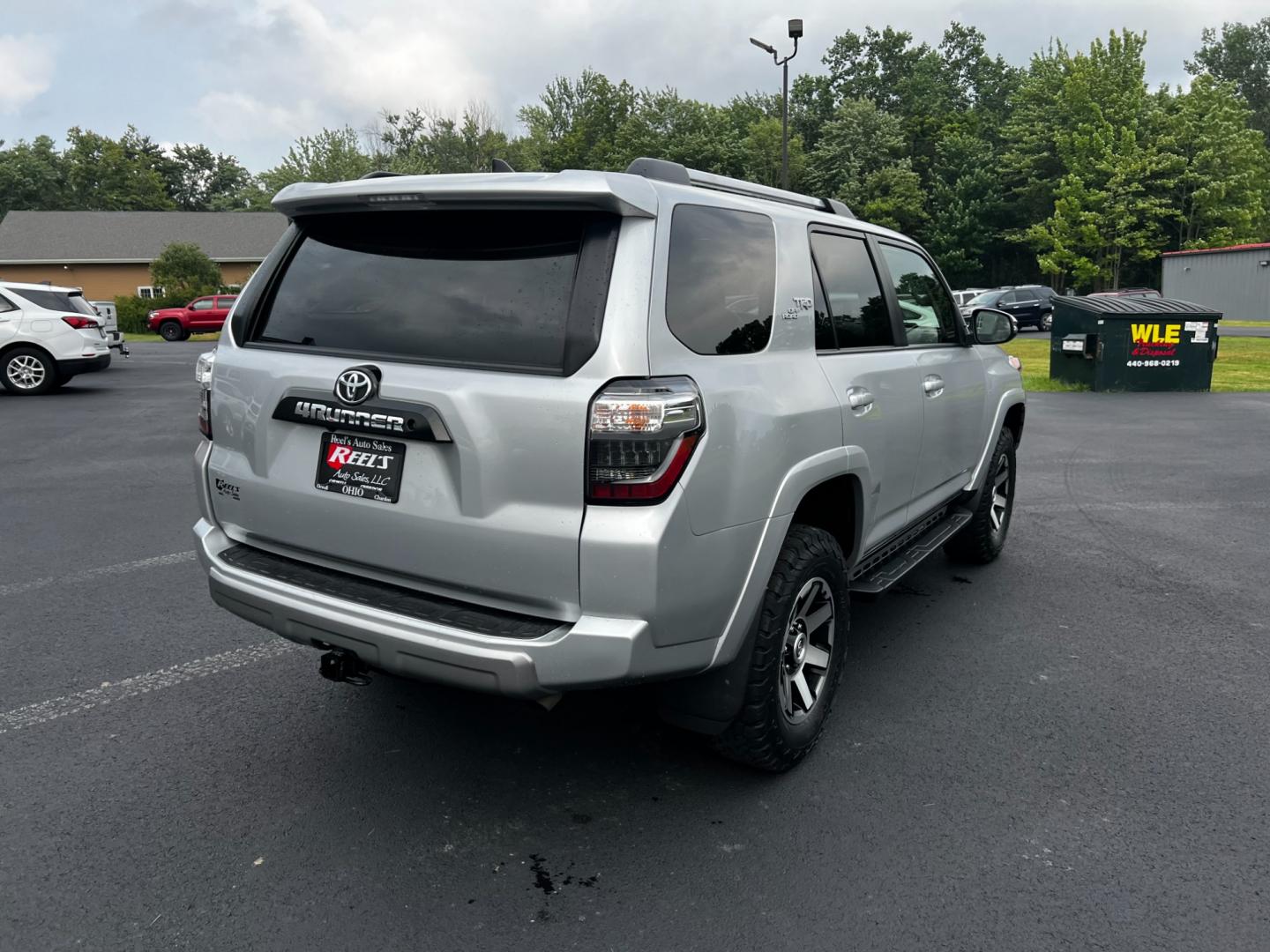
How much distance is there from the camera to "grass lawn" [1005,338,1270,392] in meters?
15.3

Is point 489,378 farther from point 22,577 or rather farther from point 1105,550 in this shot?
point 1105,550

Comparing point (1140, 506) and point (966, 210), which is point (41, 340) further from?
point (966, 210)

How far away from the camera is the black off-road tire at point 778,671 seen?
2.95 meters

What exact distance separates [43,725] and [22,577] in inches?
90.9

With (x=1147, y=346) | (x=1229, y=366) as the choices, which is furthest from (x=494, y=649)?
(x=1229, y=366)

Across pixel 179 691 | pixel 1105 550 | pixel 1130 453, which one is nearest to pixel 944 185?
pixel 1130 453

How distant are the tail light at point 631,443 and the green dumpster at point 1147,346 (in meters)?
13.7

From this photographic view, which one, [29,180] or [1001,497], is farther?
[29,180]

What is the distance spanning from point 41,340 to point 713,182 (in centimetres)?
1543

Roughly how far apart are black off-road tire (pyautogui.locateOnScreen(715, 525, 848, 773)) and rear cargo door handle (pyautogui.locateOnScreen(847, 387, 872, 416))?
1.60 ft

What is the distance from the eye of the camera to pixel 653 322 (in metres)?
2.63

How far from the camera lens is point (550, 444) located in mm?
2535

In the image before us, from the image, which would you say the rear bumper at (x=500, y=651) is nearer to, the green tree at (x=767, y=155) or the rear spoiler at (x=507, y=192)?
the rear spoiler at (x=507, y=192)

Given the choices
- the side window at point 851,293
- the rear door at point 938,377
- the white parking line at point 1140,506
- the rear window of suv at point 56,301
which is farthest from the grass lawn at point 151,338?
the side window at point 851,293
